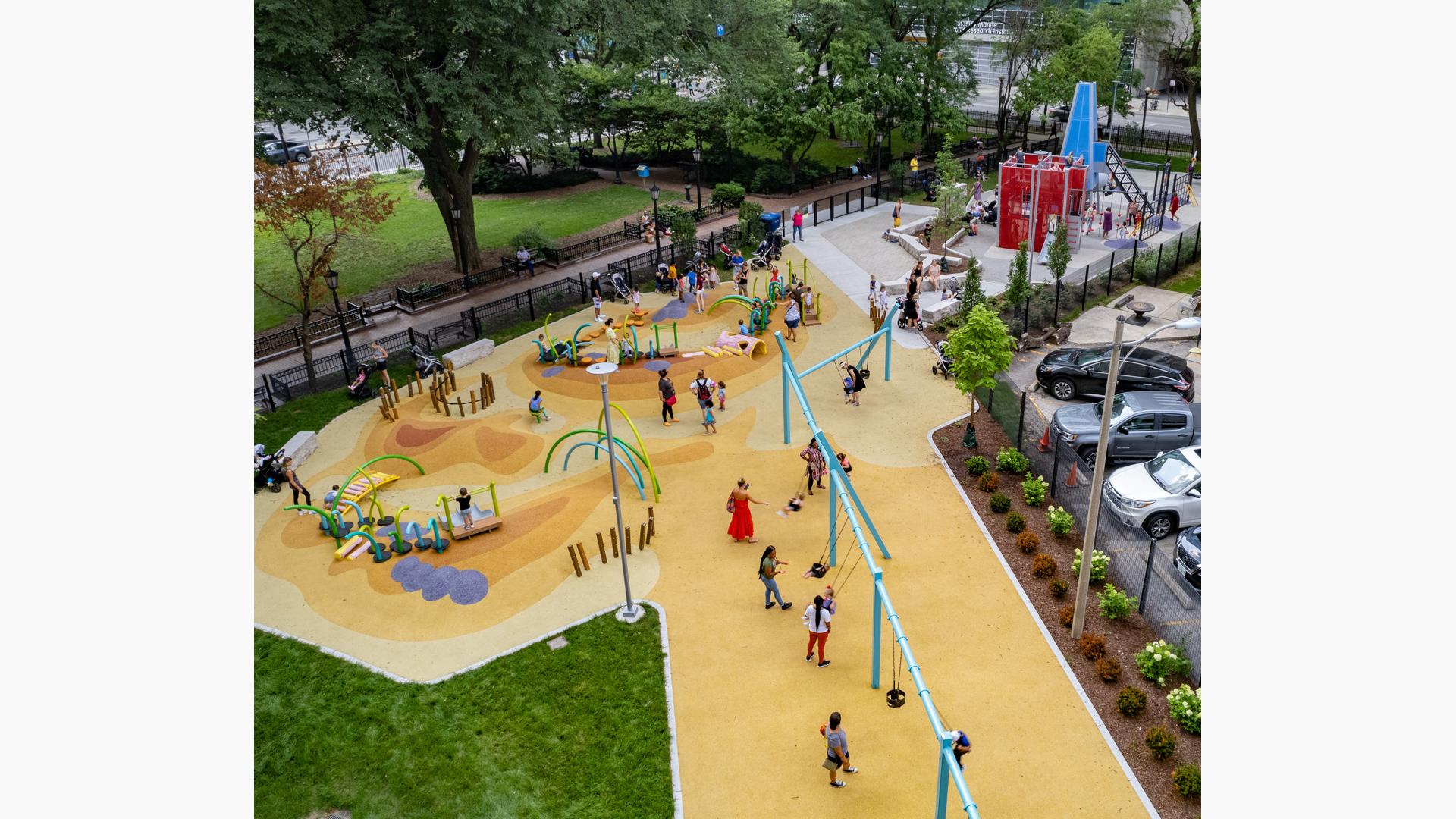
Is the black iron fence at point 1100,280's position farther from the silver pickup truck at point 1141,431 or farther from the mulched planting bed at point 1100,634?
the mulched planting bed at point 1100,634

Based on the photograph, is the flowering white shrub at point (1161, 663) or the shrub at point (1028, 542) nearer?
the flowering white shrub at point (1161, 663)

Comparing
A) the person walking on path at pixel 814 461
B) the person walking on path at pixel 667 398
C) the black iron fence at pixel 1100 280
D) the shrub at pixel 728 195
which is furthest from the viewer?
the shrub at pixel 728 195

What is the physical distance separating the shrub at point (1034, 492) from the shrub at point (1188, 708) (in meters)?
6.32

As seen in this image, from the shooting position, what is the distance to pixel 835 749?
558 inches

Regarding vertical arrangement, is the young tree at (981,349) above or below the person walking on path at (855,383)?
above

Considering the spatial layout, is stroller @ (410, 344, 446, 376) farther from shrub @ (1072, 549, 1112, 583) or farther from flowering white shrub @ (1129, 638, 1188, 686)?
flowering white shrub @ (1129, 638, 1188, 686)

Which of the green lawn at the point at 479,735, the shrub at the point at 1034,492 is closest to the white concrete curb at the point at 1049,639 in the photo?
the shrub at the point at 1034,492

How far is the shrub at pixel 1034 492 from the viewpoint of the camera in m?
21.4

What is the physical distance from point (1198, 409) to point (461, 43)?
23916 millimetres

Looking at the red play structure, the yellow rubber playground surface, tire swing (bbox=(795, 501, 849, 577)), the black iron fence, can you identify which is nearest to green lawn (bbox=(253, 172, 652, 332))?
the yellow rubber playground surface

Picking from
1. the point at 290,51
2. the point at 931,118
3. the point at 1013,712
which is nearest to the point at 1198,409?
the point at 1013,712

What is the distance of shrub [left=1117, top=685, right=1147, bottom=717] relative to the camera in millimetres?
15562

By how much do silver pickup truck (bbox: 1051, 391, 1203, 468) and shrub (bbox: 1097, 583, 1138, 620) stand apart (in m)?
5.36

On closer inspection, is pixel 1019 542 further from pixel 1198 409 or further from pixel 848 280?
pixel 848 280
